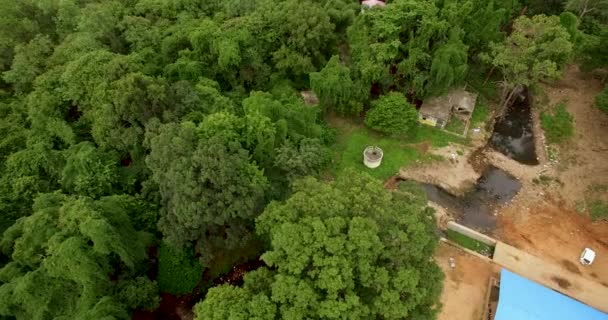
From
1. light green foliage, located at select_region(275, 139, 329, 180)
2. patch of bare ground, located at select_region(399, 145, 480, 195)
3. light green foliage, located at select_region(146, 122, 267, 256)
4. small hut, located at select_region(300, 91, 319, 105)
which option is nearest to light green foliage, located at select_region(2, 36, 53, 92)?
light green foliage, located at select_region(146, 122, 267, 256)

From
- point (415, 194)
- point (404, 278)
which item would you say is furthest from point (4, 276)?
point (415, 194)

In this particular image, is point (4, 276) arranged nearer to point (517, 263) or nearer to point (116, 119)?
point (116, 119)

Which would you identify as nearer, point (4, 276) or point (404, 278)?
point (404, 278)

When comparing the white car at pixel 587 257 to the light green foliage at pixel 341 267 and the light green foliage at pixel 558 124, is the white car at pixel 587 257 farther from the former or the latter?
the light green foliage at pixel 341 267

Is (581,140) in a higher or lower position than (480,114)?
lower

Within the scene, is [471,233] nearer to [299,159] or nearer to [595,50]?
[299,159]

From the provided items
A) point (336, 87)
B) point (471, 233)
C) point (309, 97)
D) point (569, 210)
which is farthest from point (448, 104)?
point (471, 233)
